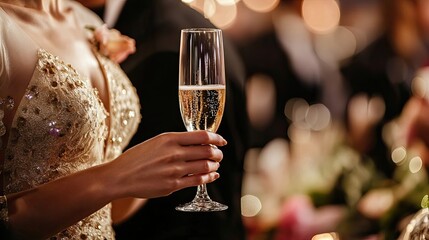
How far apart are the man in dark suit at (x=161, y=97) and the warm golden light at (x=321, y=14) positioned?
30.4 inches

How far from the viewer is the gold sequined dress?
5.62ft

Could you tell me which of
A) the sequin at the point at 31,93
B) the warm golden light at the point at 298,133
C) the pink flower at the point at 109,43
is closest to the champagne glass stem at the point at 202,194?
the sequin at the point at 31,93

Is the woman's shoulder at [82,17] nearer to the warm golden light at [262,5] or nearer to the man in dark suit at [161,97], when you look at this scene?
the man in dark suit at [161,97]

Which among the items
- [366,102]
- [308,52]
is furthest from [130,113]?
[366,102]

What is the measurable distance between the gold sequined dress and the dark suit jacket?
848mm

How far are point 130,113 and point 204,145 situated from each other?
61 cm

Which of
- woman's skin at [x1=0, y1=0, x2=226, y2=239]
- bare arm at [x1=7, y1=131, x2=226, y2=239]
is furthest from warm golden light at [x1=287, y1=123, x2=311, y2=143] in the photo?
bare arm at [x1=7, y1=131, x2=226, y2=239]

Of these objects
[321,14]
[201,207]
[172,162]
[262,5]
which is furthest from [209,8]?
[172,162]

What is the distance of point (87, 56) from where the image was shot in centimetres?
200

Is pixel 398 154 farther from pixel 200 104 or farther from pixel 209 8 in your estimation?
pixel 200 104

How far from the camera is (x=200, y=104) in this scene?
1.60 meters

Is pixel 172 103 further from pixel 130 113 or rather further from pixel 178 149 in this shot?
pixel 178 149

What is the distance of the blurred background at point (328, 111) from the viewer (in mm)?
3330

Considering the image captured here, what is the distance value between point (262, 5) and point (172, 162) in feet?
6.51
